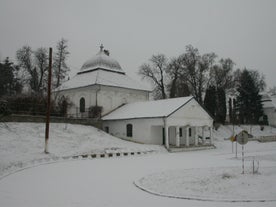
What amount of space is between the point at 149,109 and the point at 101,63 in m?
14.2

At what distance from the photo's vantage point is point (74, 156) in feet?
74.7

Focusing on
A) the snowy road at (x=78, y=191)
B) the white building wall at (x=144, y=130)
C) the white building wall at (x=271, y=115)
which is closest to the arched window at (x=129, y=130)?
the white building wall at (x=144, y=130)

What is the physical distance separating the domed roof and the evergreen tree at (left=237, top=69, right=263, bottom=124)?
29.7 metres

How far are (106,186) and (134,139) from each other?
76.1 feet

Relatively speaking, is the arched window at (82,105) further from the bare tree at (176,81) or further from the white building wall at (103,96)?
the bare tree at (176,81)


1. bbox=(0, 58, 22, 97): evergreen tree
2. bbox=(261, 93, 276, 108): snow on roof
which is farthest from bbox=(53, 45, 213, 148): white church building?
bbox=(261, 93, 276, 108): snow on roof

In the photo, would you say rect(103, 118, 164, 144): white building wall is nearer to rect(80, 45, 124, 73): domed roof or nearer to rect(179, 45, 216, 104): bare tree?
rect(80, 45, 124, 73): domed roof

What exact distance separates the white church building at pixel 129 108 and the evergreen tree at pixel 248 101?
25554 mm

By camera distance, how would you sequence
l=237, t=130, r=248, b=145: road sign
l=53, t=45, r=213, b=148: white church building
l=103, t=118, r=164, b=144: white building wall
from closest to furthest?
l=237, t=130, r=248, b=145: road sign → l=103, t=118, r=164, b=144: white building wall → l=53, t=45, r=213, b=148: white church building

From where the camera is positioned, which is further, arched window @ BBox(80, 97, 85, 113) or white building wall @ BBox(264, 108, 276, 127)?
white building wall @ BBox(264, 108, 276, 127)

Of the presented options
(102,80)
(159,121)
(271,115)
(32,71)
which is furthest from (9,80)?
(271,115)

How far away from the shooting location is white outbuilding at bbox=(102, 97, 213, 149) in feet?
108

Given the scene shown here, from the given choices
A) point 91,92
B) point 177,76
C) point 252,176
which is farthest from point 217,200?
point 177,76

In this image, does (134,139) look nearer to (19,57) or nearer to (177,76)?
(177,76)
